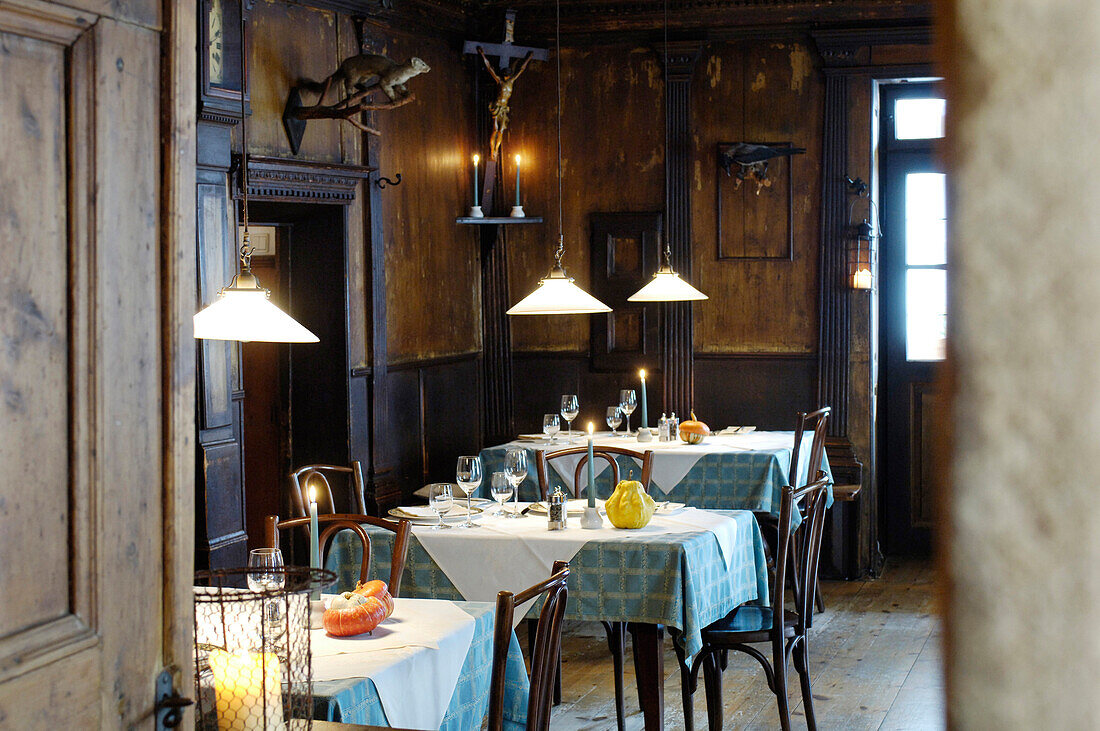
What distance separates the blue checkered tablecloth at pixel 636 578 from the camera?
12.2ft

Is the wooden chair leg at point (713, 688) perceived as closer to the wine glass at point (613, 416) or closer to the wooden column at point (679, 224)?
the wine glass at point (613, 416)

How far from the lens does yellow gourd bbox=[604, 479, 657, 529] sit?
3998 mm

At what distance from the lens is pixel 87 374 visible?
1554 mm

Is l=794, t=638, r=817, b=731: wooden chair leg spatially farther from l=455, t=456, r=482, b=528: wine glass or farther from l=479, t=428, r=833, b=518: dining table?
l=479, t=428, r=833, b=518: dining table

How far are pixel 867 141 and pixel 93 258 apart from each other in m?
6.08

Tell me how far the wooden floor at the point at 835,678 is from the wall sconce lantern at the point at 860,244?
1.91 metres

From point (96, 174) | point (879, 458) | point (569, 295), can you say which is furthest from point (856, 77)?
point (96, 174)

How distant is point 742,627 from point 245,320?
212 centimetres

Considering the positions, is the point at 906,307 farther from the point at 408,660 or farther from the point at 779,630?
the point at 408,660

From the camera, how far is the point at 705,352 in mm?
7324

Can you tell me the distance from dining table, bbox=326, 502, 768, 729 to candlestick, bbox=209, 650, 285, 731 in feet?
6.05

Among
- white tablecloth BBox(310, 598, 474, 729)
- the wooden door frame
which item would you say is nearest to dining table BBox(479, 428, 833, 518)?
white tablecloth BBox(310, 598, 474, 729)

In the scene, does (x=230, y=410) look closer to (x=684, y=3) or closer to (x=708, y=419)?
(x=708, y=419)

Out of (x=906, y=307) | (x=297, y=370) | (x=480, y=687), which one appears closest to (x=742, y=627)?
(x=480, y=687)
